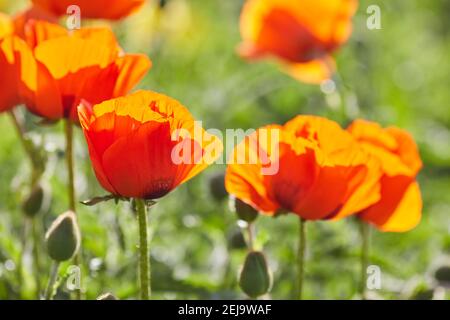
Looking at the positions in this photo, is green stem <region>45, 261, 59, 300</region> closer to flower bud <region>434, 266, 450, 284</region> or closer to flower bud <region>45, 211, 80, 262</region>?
flower bud <region>45, 211, 80, 262</region>

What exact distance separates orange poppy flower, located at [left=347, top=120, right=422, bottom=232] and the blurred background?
0.26 feet

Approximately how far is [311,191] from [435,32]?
2521 millimetres

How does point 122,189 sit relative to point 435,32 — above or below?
below

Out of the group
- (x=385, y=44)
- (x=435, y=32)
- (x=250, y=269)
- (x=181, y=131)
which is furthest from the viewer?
(x=435, y=32)

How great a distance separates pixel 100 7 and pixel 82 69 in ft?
0.98

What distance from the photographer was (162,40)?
2557 mm

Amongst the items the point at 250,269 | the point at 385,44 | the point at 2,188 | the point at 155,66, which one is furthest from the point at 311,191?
the point at 385,44

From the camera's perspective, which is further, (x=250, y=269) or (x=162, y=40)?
(x=162, y=40)

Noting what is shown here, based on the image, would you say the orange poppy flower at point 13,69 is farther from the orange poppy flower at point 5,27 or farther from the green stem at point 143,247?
the green stem at point 143,247

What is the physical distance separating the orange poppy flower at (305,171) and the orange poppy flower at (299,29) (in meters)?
0.88

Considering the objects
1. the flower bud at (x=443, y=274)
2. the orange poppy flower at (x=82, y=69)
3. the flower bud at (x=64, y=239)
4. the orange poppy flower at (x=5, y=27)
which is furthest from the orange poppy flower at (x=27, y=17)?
the flower bud at (x=443, y=274)

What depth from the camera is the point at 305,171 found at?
4.17 ft

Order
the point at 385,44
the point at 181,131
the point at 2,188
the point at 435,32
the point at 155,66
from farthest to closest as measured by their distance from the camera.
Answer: the point at 435,32, the point at 385,44, the point at 155,66, the point at 2,188, the point at 181,131
